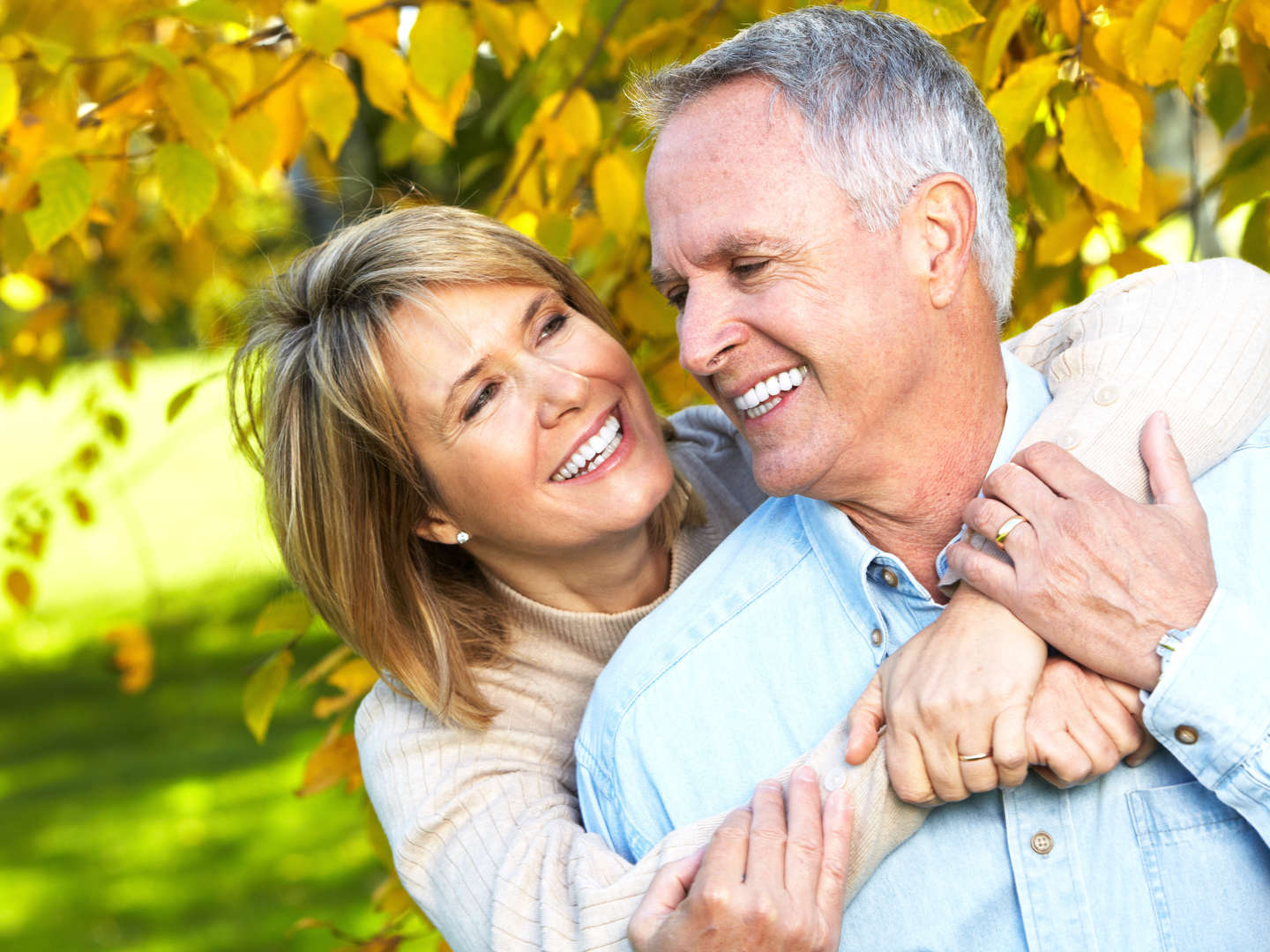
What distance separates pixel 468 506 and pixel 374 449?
19cm

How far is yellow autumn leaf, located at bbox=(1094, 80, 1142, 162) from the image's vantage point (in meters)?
1.78

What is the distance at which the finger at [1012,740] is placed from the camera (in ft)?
4.89

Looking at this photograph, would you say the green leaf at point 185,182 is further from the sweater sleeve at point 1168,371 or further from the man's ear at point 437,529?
the sweater sleeve at point 1168,371

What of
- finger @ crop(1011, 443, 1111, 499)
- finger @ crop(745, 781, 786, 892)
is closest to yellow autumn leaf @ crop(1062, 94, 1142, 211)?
finger @ crop(1011, 443, 1111, 499)

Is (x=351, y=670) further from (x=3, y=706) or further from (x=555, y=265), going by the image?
(x=3, y=706)

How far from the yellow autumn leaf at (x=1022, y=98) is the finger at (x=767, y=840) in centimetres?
96

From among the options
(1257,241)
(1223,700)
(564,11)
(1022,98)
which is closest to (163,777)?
(564,11)

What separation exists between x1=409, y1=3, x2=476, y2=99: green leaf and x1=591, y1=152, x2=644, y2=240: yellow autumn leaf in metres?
0.29

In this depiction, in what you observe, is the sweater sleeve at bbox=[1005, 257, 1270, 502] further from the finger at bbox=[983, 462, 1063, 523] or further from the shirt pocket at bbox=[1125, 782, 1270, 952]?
the shirt pocket at bbox=[1125, 782, 1270, 952]

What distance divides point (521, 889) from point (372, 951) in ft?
2.70

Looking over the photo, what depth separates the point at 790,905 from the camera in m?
1.50

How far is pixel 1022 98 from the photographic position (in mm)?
1798

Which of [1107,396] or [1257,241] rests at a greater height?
[1107,396]

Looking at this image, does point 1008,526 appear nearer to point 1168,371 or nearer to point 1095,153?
point 1168,371
